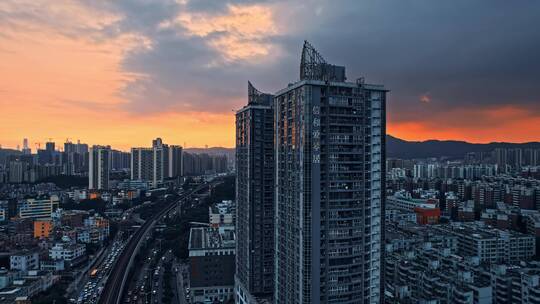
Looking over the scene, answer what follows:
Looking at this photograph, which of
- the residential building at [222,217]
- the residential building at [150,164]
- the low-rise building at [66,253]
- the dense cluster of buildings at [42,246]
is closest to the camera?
the dense cluster of buildings at [42,246]

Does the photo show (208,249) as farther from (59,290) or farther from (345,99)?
(345,99)

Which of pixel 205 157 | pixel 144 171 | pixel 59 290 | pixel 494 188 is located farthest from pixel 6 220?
pixel 205 157

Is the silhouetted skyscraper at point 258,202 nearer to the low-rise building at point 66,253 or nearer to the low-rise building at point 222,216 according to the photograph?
the low-rise building at point 222,216

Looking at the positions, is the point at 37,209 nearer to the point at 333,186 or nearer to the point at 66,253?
the point at 66,253

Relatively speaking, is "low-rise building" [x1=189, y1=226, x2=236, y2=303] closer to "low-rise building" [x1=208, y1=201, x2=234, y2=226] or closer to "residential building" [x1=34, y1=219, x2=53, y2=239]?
"low-rise building" [x1=208, y1=201, x2=234, y2=226]

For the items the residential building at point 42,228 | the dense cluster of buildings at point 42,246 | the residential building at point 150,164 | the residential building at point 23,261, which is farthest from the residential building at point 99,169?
the residential building at point 23,261

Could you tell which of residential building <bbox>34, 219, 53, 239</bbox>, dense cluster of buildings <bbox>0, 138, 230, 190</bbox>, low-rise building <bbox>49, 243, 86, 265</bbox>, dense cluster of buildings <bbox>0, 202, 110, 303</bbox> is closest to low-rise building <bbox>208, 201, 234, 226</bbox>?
dense cluster of buildings <bbox>0, 202, 110, 303</bbox>
